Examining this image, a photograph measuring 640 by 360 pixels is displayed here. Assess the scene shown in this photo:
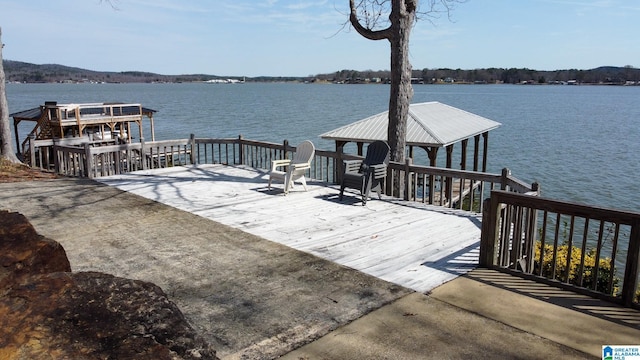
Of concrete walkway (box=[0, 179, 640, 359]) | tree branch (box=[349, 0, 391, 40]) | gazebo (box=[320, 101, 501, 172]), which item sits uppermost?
tree branch (box=[349, 0, 391, 40])

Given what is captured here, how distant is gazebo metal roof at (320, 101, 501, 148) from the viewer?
12.7 m

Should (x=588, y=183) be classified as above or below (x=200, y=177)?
below

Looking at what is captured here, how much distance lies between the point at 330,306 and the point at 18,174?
953cm

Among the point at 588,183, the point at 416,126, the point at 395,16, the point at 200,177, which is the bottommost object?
the point at 588,183

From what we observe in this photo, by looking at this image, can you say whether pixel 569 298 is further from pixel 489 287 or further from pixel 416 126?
pixel 416 126

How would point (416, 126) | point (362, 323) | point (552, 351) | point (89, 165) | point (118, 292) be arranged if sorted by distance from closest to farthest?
1. point (118, 292)
2. point (552, 351)
3. point (362, 323)
4. point (89, 165)
5. point (416, 126)

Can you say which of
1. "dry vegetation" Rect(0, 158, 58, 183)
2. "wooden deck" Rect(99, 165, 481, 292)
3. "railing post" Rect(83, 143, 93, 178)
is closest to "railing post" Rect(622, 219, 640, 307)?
"wooden deck" Rect(99, 165, 481, 292)

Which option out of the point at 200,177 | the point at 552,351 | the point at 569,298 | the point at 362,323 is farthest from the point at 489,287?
the point at 200,177

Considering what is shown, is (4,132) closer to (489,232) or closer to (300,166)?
(300,166)

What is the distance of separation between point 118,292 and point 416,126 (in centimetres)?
1230

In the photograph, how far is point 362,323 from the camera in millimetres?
3842

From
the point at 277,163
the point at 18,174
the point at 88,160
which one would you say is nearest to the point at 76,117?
the point at 18,174

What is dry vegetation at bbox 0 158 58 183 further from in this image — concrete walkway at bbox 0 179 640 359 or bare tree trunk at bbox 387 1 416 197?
bare tree trunk at bbox 387 1 416 197

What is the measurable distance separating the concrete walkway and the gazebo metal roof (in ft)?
24.4
